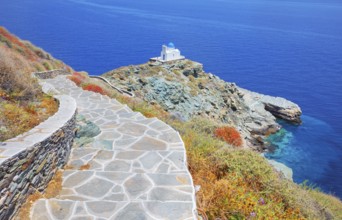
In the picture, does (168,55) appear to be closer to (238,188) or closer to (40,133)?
(238,188)

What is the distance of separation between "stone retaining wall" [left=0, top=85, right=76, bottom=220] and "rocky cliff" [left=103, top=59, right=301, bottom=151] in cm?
2490

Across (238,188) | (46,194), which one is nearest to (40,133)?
(46,194)

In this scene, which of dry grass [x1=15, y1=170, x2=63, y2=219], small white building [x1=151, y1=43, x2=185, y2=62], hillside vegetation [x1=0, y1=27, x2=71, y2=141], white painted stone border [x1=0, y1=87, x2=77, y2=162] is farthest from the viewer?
small white building [x1=151, y1=43, x2=185, y2=62]

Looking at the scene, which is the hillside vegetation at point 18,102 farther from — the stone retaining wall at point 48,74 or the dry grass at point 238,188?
the stone retaining wall at point 48,74

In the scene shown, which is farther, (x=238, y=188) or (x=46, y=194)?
(x=238, y=188)

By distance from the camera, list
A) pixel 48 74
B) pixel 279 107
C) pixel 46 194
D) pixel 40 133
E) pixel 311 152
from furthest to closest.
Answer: pixel 279 107, pixel 311 152, pixel 48 74, pixel 40 133, pixel 46 194

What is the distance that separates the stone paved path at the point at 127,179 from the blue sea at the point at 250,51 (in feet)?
86.9

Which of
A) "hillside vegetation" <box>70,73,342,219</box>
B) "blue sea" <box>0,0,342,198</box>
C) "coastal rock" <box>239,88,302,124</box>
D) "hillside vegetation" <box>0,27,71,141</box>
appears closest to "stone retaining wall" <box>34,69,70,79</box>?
"hillside vegetation" <box>0,27,71,141</box>

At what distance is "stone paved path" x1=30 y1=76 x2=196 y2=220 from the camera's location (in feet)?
19.4

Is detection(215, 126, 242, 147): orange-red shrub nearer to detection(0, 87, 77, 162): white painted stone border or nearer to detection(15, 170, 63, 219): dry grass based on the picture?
detection(0, 87, 77, 162): white painted stone border

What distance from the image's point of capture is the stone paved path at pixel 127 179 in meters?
5.90

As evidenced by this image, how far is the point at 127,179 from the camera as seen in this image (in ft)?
23.7

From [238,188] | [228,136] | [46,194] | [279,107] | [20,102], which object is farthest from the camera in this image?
[279,107]

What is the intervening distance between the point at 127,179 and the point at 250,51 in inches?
3774
